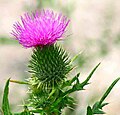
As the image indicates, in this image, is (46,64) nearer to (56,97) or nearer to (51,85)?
(51,85)

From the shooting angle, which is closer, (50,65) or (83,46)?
(50,65)

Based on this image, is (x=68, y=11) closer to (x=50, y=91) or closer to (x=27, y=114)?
(x=50, y=91)

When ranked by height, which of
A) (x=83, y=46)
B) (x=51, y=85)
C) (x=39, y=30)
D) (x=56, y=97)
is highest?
(x=83, y=46)

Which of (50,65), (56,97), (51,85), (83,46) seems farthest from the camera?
(83,46)

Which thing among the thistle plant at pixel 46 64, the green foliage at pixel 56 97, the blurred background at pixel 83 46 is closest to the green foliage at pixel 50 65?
the thistle plant at pixel 46 64

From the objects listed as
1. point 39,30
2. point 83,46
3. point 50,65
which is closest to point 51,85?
point 50,65

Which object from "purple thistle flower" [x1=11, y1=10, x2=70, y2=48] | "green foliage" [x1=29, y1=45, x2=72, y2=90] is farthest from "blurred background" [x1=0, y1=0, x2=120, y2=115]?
"purple thistle flower" [x1=11, y1=10, x2=70, y2=48]

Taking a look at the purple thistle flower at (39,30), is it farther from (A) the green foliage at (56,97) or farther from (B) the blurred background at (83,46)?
(B) the blurred background at (83,46)

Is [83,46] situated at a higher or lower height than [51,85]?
higher
